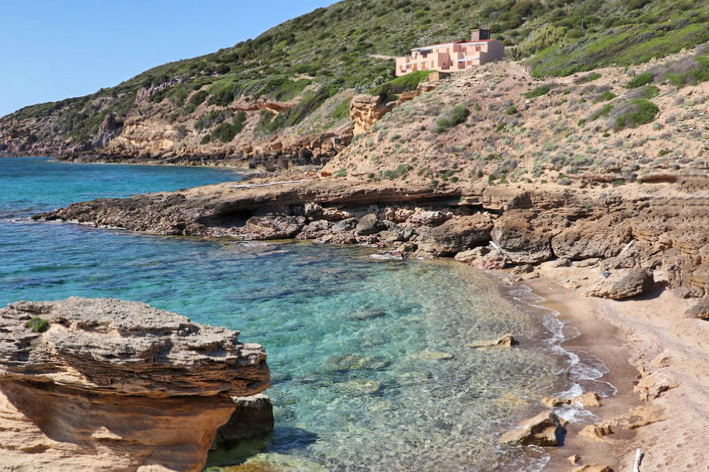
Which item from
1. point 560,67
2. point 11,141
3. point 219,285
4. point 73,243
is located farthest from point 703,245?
point 11,141

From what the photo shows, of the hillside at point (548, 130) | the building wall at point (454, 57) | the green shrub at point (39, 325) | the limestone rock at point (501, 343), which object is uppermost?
the building wall at point (454, 57)

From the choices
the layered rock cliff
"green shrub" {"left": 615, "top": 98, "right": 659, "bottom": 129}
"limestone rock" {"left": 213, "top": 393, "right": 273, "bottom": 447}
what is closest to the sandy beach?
the layered rock cliff

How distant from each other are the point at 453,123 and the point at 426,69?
96.3ft

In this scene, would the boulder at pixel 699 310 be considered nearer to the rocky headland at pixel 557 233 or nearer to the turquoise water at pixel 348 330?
the rocky headland at pixel 557 233

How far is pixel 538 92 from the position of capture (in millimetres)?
36250

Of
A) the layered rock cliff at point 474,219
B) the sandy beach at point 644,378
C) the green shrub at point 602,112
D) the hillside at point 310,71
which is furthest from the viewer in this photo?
the hillside at point 310,71

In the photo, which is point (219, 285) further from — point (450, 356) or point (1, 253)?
point (1, 253)

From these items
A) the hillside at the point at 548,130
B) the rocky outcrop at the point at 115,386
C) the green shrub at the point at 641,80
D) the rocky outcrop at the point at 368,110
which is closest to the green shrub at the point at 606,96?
the hillside at the point at 548,130

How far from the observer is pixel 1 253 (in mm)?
28875

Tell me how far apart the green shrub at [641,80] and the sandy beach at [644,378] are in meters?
15.9

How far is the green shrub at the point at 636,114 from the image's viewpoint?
28.5 m

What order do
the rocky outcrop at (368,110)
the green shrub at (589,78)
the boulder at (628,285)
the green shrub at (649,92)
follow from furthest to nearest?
the rocky outcrop at (368,110) → the green shrub at (589,78) → the green shrub at (649,92) → the boulder at (628,285)

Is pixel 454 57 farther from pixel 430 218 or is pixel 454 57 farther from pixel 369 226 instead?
pixel 369 226

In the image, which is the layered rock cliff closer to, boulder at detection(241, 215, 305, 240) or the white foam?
boulder at detection(241, 215, 305, 240)
